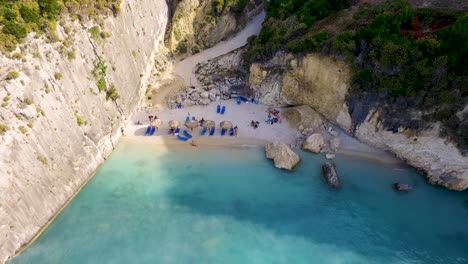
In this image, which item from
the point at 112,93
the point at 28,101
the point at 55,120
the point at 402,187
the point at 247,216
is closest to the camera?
the point at 28,101

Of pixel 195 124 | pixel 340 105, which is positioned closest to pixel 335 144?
pixel 340 105

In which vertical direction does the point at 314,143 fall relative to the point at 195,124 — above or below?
below

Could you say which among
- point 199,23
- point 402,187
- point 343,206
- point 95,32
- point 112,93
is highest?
point 199,23

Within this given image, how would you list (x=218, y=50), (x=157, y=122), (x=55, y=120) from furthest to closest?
(x=218, y=50) < (x=157, y=122) < (x=55, y=120)

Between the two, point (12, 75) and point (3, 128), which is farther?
point (12, 75)

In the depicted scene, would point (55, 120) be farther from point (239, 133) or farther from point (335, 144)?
point (335, 144)

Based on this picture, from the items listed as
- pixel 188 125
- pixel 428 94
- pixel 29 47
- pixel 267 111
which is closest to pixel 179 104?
pixel 188 125

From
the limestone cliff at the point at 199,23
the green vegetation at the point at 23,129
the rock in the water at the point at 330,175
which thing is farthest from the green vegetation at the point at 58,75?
the rock in the water at the point at 330,175

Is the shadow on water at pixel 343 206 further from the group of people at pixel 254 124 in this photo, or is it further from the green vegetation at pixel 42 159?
the green vegetation at pixel 42 159
